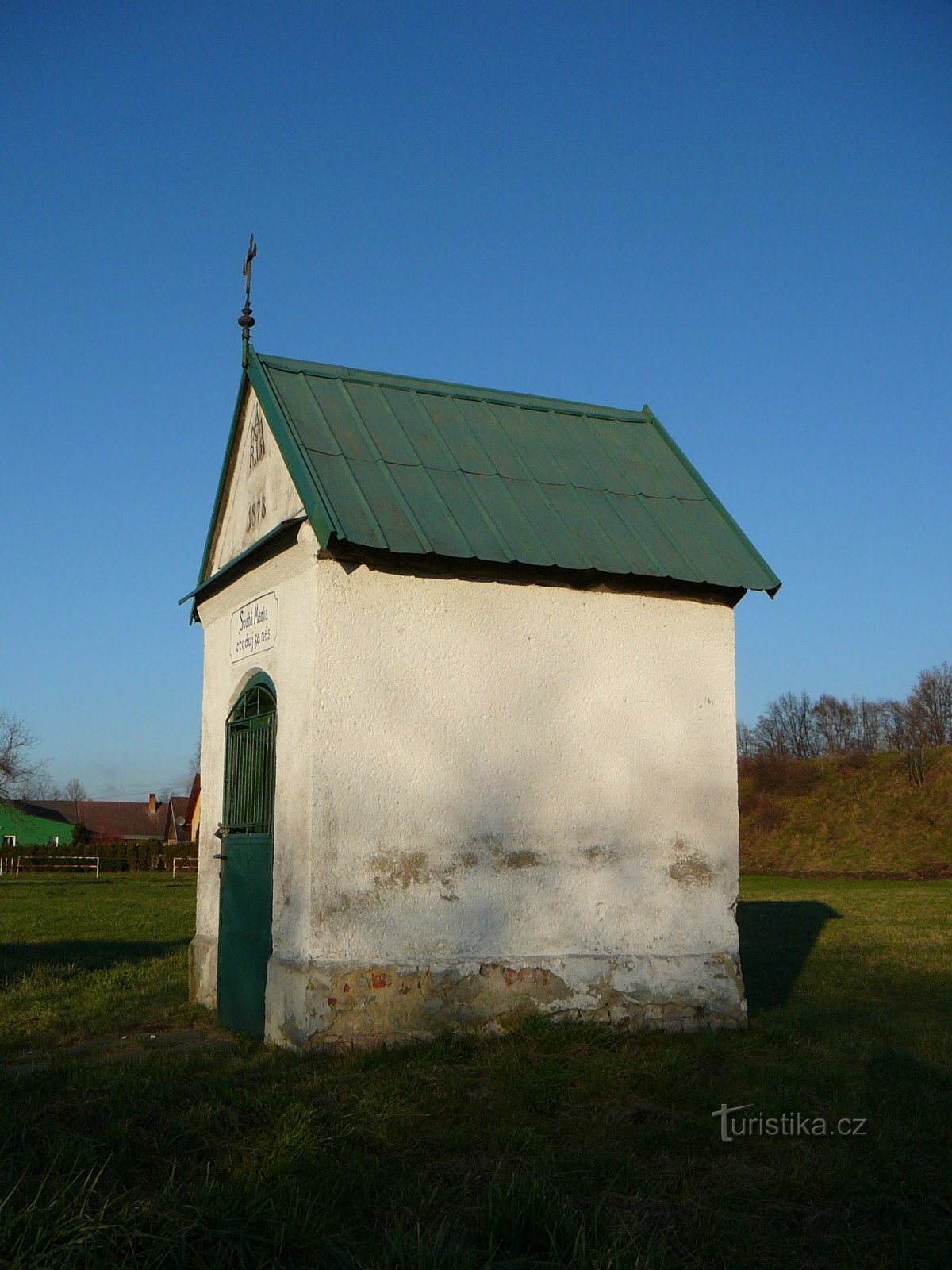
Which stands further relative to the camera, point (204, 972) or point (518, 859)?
point (204, 972)

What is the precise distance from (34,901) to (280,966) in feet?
75.6

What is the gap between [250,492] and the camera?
32.1 ft

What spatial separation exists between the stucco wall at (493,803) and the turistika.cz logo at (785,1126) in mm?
2304

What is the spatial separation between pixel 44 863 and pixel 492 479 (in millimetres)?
47842

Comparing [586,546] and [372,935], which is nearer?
[372,935]

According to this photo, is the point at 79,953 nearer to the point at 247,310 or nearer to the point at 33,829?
the point at 247,310

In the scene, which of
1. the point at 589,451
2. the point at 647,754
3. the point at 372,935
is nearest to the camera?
the point at 372,935

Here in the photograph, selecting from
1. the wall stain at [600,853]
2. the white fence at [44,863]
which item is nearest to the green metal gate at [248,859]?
the wall stain at [600,853]

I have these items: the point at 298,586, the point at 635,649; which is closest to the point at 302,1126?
the point at 298,586

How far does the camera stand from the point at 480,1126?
223 inches

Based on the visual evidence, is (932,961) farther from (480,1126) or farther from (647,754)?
(480,1126)

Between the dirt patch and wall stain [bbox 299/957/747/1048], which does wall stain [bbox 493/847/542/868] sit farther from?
the dirt patch

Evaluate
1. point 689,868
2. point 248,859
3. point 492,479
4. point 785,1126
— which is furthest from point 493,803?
point 785,1126

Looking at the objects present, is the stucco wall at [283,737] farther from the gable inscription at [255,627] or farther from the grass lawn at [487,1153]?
the grass lawn at [487,1153]
